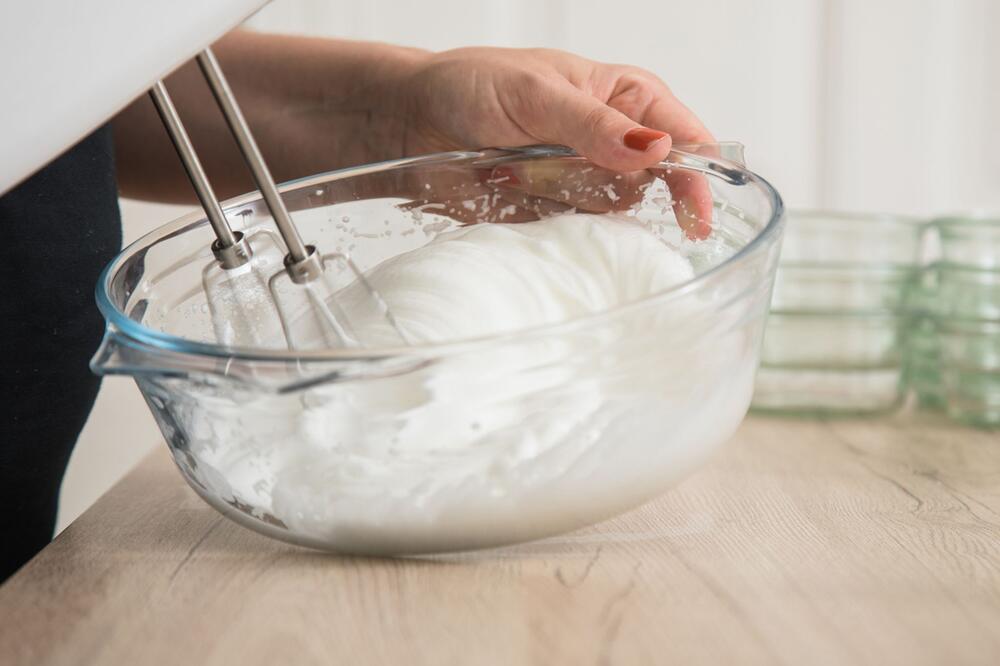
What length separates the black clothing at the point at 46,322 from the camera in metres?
0.56

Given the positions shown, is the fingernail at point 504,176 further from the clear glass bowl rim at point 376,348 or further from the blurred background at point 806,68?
the blurred background at point 806,68

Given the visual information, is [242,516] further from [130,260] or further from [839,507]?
[839,507]

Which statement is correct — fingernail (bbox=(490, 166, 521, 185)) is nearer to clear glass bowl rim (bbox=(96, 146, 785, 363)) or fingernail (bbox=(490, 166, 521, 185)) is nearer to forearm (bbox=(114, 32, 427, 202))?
clear glass bowl rim (bbox=(96, 146, 785, 363))

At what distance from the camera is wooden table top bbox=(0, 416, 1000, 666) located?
1.04 ft

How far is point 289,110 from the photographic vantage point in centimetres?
68

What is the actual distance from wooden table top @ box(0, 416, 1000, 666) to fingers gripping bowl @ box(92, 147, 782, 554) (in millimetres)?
24

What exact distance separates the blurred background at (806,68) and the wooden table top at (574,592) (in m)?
1.04

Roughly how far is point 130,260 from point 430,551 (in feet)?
0.63

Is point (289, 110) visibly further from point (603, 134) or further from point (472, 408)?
point (472, 408)

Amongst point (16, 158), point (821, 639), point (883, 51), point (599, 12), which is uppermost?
point (16, 158)

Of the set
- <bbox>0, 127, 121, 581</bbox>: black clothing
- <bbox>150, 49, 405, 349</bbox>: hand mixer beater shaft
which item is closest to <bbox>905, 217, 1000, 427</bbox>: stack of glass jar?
<bbox>150, 49, 405, 349</bbox>: hand mixer beater shaft

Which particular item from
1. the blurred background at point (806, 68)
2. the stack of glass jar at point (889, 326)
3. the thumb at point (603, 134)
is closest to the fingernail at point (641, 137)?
the thumb at point (603, 134)

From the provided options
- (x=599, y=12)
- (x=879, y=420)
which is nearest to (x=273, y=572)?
(x=879, y=420)

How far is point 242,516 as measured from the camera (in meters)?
0.38
